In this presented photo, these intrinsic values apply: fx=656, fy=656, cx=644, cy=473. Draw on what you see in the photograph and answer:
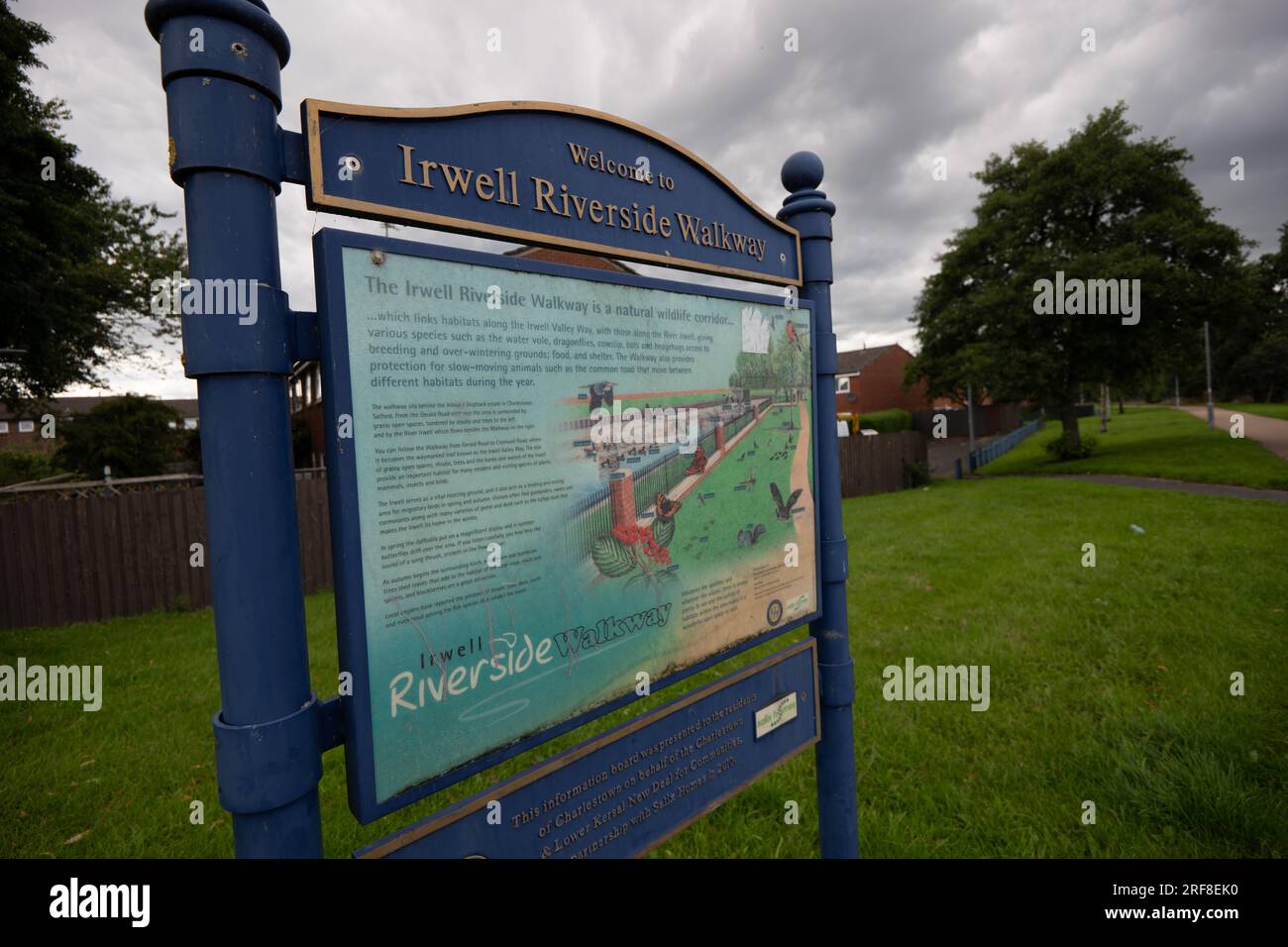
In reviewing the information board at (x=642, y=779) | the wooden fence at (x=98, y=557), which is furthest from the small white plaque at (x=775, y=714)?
the wooden fence at (x=98, y=557)

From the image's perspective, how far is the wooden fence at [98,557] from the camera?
862 cm

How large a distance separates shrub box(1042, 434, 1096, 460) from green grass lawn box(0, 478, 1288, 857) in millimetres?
14744

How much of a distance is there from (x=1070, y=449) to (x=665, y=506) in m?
23.9

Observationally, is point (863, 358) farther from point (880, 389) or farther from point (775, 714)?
point (775, 714)

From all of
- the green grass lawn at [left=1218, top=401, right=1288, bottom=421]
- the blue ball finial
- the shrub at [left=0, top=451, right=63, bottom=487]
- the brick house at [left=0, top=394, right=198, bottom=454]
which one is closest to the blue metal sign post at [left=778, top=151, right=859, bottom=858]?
the blue ball finial

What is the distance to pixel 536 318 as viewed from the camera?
5.43ft

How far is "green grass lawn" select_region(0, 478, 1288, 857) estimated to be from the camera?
3.22 meters

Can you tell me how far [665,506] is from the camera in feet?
6.63

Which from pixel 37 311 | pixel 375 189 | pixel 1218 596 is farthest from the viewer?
pixel 37 311

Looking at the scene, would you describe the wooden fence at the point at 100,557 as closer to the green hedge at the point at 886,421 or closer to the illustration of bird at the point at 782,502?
the illustration of bird at the point at 782,502

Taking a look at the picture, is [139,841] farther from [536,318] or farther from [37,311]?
[37,311]
